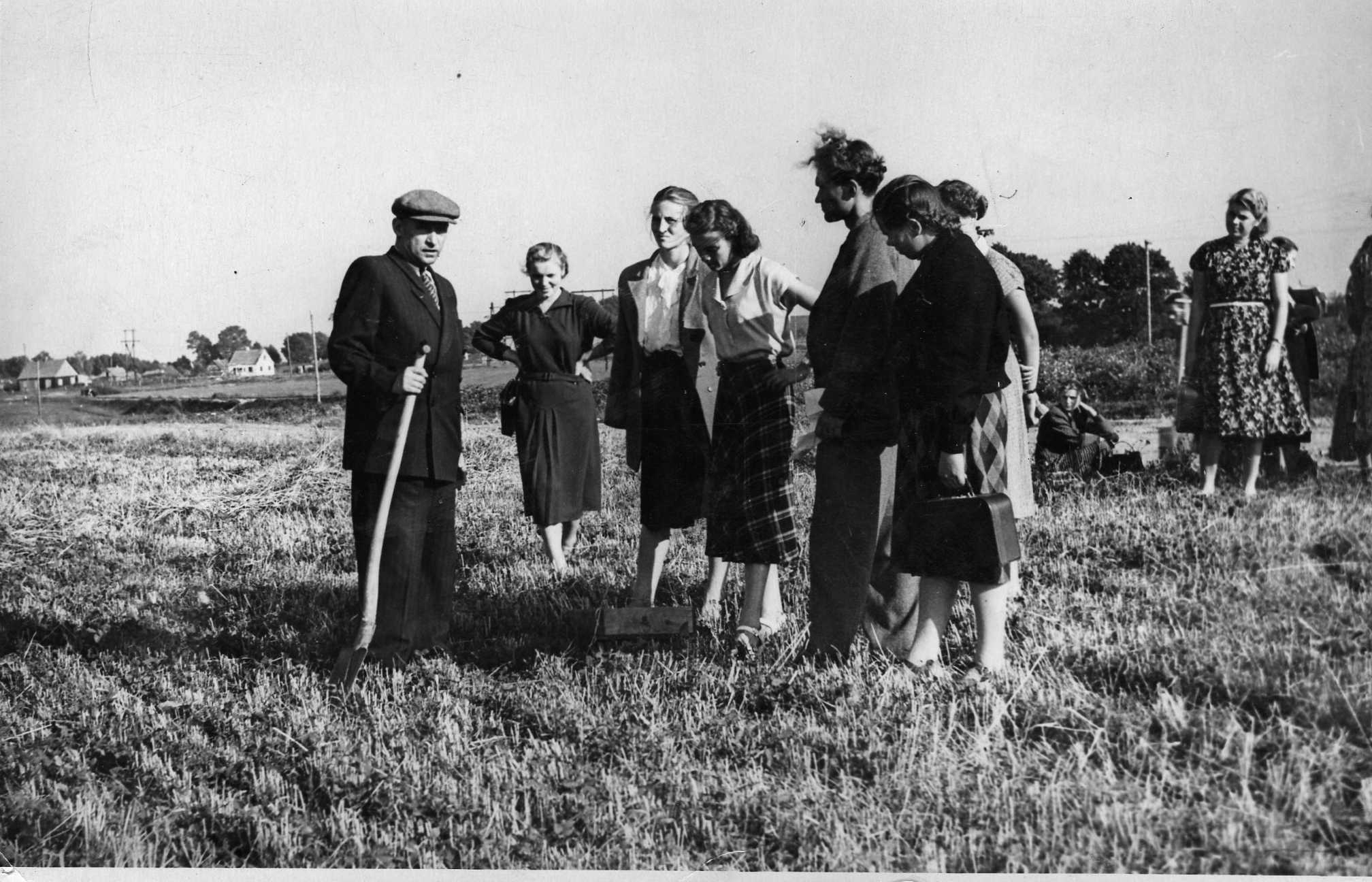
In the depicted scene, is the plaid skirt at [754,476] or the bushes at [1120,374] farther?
the bushes at [1120,374]

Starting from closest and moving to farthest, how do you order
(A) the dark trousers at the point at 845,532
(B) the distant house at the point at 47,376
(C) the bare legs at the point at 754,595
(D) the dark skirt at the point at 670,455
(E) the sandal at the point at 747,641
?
1. (A) the dark trousers at the point at 845,532
2. (E) the sandal at the point at 747,641
3. (C) the bare legs at the point at 754,595
4. (D) the dark skirt at the point at 670,455
5. (B) the distant house at the point at 47,376

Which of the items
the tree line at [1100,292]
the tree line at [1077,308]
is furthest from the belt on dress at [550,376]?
the tree line at [1100,292]

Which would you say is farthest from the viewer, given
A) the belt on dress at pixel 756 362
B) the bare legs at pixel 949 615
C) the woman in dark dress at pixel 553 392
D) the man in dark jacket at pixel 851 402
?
the woman in dark dress at pixel 553 392

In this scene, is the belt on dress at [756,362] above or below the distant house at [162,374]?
below

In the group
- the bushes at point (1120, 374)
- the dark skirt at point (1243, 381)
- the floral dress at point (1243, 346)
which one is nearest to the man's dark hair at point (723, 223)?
the floral dress at point (1243, 346)

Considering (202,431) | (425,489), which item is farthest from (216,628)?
(202,431)

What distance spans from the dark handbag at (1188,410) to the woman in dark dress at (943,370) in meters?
1.70

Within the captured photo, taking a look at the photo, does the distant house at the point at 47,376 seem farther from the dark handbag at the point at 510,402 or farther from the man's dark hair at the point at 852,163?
the man's dark hair at the point at 852,163

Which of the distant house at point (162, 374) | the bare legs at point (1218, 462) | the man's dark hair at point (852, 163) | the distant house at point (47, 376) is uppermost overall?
the man's dark hair at point (852, 163)

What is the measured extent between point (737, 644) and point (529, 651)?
37.3 inches

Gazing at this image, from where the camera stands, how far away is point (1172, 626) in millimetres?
3924

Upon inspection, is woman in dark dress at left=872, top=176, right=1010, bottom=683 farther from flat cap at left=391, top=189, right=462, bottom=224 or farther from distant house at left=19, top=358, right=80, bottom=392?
distant house at left=19, top=358, right=80, bottom=392

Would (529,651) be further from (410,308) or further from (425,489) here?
(410,308)

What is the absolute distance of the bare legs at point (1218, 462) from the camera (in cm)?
466
